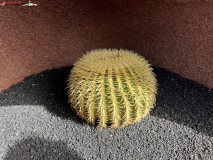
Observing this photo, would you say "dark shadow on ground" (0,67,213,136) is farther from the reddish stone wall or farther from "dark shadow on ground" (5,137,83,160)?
"dark shadow on ground" (5,137,83,160)

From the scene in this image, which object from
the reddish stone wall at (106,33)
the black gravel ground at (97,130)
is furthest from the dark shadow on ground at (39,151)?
the reddish stone wall at (106,33)

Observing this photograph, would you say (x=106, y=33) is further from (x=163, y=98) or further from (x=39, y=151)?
(x=39, y=151)

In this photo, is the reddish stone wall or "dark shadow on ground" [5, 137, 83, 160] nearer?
"dark shadow on ground" [5, 137, 83, 160]

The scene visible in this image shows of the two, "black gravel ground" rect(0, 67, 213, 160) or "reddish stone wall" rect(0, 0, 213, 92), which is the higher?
"reddish stone wall" rect(0, 0, 213, 92)

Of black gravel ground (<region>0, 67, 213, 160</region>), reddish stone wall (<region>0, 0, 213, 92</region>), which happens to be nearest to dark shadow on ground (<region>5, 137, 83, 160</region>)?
black gravel ground (<region>0, 67, 213, 160</region>)

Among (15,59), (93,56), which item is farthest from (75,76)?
(15,59)

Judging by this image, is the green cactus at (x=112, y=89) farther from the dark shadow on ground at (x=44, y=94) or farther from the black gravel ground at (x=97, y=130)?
the dark shadow on ground at (x=44, y=94)
